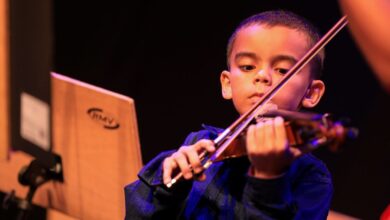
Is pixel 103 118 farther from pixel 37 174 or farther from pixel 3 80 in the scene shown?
pixel 3 80

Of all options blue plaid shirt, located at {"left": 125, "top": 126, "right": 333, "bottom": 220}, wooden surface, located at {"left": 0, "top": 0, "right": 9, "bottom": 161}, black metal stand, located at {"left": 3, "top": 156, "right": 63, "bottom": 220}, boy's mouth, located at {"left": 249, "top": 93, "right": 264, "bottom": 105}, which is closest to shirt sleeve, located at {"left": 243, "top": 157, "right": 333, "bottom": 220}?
blue plaid shirt, located at {"left": 125, "top": 126, "right": 333, "bottom": 220}

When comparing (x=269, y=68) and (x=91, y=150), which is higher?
(x=269, y=68)

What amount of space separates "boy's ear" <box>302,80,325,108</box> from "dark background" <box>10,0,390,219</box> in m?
0.64

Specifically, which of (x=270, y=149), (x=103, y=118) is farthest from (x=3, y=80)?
(x=270, y=149)

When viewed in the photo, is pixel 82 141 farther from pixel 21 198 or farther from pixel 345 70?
pixel 345 70

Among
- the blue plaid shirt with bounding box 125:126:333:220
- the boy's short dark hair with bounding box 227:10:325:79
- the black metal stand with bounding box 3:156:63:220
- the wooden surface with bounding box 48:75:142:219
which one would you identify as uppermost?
the boy's short dark hair with bounding box 227:10:325:79

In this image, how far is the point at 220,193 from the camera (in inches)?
36.4

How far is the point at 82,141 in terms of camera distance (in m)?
1.24

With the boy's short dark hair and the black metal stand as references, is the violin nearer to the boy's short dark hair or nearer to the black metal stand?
the boy's short dark hair

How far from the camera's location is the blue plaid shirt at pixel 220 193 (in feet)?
2.93

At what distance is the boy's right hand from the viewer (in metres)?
0.82

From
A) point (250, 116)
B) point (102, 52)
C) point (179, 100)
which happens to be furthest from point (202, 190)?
point (102, 52)

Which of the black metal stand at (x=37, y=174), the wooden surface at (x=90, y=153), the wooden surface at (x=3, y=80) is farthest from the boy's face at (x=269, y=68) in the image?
the wooden surface at (x=3, y=80)

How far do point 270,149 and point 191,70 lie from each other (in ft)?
3.64
